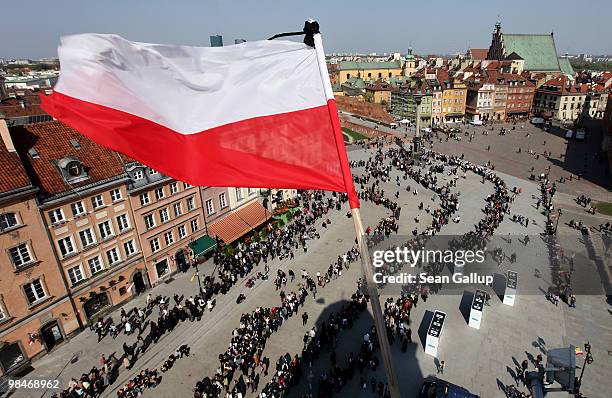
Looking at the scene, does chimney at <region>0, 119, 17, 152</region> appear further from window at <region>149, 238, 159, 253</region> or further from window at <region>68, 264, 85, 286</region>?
window at <region>149, 238, 159, 253</region>

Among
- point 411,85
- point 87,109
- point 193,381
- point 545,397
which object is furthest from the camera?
point 411,85

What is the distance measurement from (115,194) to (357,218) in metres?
25.2

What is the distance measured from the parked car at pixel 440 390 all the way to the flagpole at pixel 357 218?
15.2 m

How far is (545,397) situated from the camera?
1919cm

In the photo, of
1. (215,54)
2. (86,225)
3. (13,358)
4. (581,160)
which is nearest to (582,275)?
(215,54)

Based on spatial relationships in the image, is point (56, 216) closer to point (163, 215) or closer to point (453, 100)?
point (163, 215)

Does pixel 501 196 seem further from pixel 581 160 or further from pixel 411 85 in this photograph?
pixel 411 85

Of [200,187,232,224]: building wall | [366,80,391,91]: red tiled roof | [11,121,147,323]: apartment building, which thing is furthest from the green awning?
[366,80,391,91]: red tiled roof

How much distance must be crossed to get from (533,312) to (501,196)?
2226cm

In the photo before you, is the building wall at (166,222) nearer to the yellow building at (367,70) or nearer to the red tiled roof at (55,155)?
the red tiled roof at (55,155)

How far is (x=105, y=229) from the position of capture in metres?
25.9

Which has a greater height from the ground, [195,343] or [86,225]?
[86,225]

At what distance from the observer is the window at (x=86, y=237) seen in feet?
80.9

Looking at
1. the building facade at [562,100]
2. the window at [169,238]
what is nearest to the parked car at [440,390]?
the window at [169,238]
